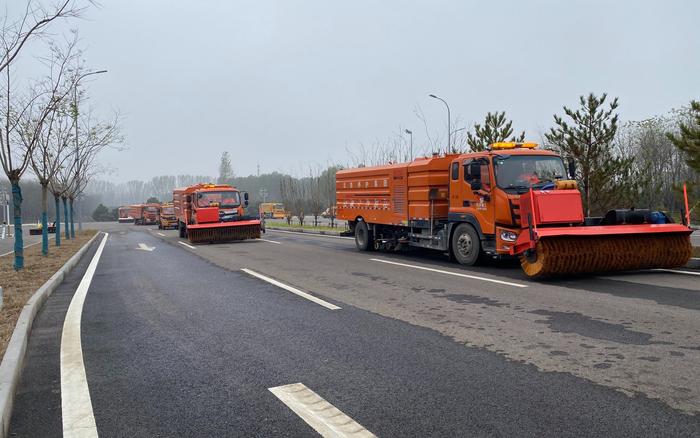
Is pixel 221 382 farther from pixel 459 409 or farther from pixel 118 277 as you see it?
pixel 118 277

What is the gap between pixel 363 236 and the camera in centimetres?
1675

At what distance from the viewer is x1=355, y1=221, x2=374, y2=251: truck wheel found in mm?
16453

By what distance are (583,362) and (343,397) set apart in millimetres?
2257

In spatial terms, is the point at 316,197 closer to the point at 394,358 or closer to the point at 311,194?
the point at 311,194

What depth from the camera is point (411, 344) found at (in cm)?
551

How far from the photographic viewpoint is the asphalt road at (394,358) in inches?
144

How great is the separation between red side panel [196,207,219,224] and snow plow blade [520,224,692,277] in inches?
603

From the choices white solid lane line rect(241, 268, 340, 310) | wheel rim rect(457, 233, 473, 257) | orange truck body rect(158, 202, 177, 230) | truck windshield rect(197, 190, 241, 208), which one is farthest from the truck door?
orange truck body rect(158, 202, 177, 230)

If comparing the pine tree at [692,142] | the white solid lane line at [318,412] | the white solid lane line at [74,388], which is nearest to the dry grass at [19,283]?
the white solid lane line at [74,388]

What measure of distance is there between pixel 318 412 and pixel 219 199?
789 inches

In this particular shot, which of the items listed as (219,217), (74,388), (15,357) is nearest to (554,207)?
(74,388)

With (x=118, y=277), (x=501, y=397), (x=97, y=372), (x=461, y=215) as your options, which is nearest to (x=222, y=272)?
(x=118, y=277)

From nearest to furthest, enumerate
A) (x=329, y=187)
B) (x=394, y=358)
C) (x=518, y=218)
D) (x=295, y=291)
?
1. (x=394, y=358)
2. (x=295, y=291)
3. (x=518, y=218)
4. (x=329, y=187)

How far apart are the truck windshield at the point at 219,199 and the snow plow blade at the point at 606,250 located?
1559 cm
